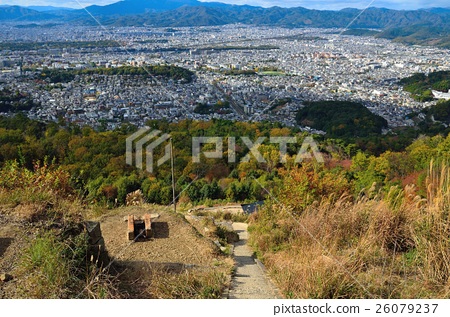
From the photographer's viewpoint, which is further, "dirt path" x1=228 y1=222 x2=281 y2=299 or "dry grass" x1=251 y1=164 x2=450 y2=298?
"dirt path" x1=228 y1=222 x2=281 y2=299

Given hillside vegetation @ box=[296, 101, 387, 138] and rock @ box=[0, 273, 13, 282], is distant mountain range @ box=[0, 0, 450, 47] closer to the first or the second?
hillside vegetation @ box=[296, 101, 387, 138]

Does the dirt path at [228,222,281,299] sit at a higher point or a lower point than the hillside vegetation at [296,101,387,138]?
higher

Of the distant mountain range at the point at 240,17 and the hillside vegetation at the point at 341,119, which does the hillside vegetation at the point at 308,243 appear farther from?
the hillside vegetation at the point at 341,119

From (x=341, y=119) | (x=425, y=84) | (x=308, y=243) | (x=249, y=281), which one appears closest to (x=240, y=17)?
(x=425, y=84)

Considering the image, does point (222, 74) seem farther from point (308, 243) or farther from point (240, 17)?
point (308, 243)

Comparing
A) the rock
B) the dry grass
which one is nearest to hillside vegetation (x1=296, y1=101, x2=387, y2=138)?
the dry grass

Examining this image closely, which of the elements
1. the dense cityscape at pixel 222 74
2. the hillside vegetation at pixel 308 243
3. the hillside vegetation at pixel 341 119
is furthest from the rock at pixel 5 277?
the hillside vegetation at pixel 341 119

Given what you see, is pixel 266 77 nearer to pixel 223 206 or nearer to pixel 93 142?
pixel 93 142
